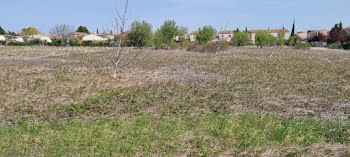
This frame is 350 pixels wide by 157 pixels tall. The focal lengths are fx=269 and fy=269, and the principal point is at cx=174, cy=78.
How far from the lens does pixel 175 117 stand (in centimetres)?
853

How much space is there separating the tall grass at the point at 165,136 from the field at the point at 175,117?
0.9 inches

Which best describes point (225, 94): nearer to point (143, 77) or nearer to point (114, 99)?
point (114, 99)

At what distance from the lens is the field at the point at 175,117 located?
20.4 feet

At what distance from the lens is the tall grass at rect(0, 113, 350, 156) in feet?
20.1

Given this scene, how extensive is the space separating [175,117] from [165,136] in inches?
68.1

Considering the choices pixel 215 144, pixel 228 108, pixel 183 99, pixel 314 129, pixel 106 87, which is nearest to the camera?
pixel 215 144

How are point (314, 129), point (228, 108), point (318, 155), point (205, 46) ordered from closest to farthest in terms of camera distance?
point (318, 155) < point (314, 129) < point (228, 108) < point (205, 46)

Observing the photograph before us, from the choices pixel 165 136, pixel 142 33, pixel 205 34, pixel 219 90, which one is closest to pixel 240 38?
pixel 205 34

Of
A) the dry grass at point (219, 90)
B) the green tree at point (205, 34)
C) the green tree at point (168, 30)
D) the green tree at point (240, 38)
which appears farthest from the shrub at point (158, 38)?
the dry grass at point (219, 90)

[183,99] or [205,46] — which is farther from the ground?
[205,46]

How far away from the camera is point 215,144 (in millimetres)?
6410

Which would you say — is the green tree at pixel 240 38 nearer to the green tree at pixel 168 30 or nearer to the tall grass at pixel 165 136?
the green tree at pixel 168 30

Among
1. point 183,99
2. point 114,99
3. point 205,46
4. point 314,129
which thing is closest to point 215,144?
point 314,129

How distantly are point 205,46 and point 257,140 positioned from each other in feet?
118
